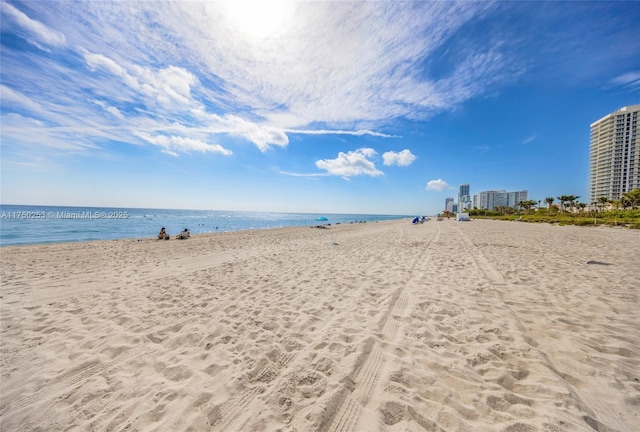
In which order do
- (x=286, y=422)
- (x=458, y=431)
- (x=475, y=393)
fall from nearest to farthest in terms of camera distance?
(x=458, y=431), (x=286, y=422), (x=475, y=393)

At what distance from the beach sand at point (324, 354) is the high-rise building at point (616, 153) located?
442 feet

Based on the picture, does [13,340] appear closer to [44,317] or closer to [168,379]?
[44,317]

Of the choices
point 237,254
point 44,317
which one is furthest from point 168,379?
point 237,254

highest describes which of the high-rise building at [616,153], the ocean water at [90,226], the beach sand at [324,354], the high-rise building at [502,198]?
the high-rise building at [616,153]

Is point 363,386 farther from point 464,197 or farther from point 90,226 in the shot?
point 464,197

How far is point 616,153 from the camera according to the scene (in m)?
95.4

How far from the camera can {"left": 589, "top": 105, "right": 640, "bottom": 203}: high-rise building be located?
90.9 meters

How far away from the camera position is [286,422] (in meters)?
2.43

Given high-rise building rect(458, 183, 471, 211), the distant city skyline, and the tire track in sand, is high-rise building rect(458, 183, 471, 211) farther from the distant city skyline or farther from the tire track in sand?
the tire track in sand

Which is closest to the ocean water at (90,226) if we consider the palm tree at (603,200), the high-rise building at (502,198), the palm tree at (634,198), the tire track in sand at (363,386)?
the tire track in sand at (363,386)

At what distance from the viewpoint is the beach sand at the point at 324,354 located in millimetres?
2502

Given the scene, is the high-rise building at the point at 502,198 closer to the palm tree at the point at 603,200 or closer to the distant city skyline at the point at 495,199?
the distant city skyline at the point at 495,199

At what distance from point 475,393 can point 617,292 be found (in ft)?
20.7

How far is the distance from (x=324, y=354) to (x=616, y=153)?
154m
